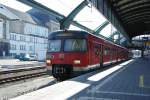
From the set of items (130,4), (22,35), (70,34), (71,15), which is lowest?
(70,34)

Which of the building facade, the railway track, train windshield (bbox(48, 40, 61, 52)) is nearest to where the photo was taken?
train windshield (bbox(48, 40, 61, 52))

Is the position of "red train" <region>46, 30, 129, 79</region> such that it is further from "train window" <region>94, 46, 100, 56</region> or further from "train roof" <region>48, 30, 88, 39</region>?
"train window" <region>94, 46, 100, 56</region>

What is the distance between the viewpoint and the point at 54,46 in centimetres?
1706

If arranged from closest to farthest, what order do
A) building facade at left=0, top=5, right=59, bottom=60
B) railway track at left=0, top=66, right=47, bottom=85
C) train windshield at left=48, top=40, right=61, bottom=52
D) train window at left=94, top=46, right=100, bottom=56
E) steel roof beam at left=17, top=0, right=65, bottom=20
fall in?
train windshield at left=48, top=40, right=61, bottom=52
railway track at left=0, top=66, right=47, bottom=85
train window at left=94, top=46, right=100, bottom=56
steel roof beam at left=17, top=0, right=65, bottom=20
building facade at left=0, top=5, right=59, bottom=60

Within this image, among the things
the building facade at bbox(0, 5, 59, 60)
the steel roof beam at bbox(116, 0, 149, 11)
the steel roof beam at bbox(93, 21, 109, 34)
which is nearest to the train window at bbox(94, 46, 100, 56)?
the steel roof beam at bbox(116, 0, 149, 11)

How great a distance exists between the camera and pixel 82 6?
30203mm

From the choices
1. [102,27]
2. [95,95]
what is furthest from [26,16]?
[95,95]

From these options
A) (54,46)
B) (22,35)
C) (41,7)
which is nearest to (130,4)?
(41,7)

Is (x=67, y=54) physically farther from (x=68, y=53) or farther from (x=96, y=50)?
(x=96, y=50)

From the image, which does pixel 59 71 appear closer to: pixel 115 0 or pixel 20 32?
pixel 115 0

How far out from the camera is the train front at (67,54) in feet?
53.4

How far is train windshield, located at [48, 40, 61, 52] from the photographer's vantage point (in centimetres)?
1690

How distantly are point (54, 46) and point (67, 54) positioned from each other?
3.35 feet

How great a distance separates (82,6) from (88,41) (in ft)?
45.3
